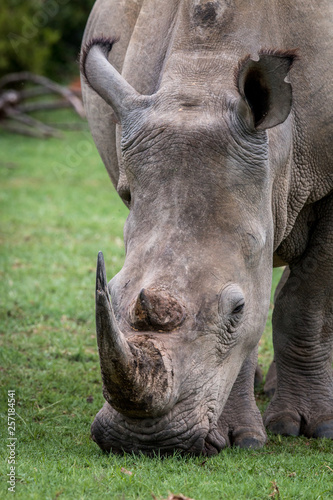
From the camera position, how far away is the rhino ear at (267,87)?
398 cm

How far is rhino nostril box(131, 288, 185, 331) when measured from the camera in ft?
11.7

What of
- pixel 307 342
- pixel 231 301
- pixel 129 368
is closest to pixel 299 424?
pixel 307 342

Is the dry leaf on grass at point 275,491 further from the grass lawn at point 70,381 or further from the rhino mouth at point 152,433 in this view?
the rhino mouth at point 152,433

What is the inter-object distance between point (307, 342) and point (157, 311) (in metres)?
2.06

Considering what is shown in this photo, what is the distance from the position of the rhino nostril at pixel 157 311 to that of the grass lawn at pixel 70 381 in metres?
0.62

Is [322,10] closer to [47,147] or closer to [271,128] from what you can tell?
[271,128]

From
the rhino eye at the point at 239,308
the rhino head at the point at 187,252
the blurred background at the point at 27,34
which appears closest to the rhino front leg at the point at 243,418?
the rhino head at the point at 187,252

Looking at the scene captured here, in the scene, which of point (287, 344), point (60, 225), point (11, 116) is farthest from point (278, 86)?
point (11, 116)

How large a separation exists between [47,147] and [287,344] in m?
12.4

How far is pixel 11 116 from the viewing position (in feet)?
61.2

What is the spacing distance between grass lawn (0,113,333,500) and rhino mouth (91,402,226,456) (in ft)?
0.19

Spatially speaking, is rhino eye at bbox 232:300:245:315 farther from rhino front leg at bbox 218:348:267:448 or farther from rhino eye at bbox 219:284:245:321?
rhino front leg at bbox 218:348:267:448

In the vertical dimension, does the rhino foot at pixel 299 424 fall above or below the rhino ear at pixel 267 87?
below

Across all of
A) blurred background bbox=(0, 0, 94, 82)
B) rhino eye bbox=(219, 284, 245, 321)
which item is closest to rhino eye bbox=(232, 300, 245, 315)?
rhino eye bbox=(219, 284, 245, 321)
